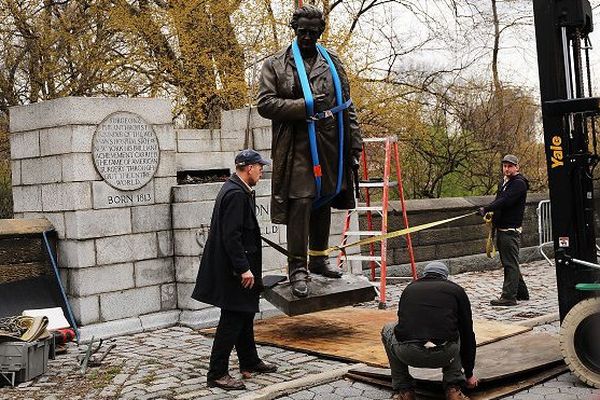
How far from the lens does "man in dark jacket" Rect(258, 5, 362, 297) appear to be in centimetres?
649

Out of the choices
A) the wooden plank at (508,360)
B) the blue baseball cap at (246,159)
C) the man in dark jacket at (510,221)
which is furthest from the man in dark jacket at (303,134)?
the man in dark jacket at (510,221)

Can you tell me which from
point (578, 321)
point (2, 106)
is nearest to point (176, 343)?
point (578, 321)

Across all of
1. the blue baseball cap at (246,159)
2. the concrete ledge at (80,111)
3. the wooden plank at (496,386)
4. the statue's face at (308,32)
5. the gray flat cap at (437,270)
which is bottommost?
the wooden plank at (496,386)

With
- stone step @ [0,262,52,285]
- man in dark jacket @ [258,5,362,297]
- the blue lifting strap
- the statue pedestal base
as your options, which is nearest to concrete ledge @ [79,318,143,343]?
stone step @ [0,262,52,285]

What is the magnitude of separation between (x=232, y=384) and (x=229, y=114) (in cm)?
635

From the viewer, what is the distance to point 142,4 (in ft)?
60.2

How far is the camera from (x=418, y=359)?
5.00 meters

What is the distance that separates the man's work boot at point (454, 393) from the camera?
16.6ft

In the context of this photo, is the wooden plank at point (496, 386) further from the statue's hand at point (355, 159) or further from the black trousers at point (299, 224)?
the statue's hand at point (355, 159)

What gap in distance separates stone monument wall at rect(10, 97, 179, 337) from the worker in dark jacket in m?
3.62

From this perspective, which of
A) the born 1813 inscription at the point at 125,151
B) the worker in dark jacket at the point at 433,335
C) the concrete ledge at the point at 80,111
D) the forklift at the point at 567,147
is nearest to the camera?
the worker in dark jacket at the point at 433,335

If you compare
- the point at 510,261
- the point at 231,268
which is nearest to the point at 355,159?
the point at 231,268

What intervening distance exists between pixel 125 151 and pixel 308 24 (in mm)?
2605

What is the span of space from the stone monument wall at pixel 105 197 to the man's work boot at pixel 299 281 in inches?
82.9
